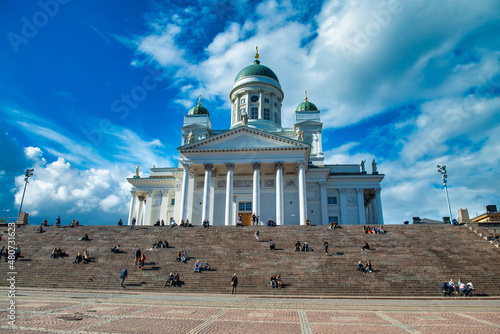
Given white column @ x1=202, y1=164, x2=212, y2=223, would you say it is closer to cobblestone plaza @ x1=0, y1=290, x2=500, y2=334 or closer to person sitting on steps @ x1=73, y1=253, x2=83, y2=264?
person sitting on steps @ x1=73, y1=253, x2=83, y2=264

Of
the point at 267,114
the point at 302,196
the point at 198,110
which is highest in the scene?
the point at 198,110

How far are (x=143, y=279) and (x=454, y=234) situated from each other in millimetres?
24785

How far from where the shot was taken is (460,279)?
63.2ft

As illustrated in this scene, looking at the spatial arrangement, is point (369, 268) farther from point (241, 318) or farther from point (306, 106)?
point (306, 106)

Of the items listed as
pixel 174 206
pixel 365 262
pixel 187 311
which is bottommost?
pixel 187 311

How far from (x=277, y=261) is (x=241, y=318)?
11765mm

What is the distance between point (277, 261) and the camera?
886 inches

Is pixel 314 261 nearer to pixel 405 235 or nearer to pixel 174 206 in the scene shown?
pixel 405 235

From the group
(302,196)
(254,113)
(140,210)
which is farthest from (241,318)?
(254,113)

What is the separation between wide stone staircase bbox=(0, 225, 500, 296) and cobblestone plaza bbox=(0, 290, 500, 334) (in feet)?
15.1

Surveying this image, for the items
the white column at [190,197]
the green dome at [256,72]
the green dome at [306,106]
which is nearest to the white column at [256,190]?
the white column at [190,197]

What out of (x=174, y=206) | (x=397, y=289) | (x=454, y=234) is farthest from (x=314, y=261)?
(x=174, y=206)

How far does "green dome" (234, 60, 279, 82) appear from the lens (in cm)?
5712

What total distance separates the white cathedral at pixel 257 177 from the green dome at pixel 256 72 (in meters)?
0.20
